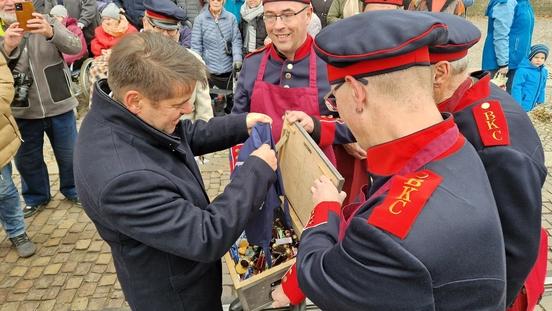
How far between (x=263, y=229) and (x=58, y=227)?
324 cm

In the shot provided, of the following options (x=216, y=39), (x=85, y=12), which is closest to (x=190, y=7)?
(x=216, y=39)

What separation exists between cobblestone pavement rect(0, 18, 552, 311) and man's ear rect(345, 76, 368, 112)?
2098mm

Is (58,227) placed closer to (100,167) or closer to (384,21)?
(100,167)

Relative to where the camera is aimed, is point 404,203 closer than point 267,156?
Yes

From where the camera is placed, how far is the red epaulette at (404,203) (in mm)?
1189

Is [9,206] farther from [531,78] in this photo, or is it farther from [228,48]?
[531,78]

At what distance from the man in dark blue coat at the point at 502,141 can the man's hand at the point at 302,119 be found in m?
0.80

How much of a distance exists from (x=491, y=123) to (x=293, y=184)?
990 millimetres

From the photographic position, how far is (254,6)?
6.57 metres

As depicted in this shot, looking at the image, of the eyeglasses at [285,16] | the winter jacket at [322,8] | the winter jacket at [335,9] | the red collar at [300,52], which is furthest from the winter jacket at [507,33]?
the eyeglasses at [285,16]

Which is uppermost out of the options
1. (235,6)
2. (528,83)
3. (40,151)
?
(235,6)

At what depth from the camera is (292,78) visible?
2.79 m

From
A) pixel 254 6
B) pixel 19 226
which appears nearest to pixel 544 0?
pixel 254 6

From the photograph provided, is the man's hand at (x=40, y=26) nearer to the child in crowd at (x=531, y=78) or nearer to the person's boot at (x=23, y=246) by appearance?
the person's boot at (x=23, y=246)
